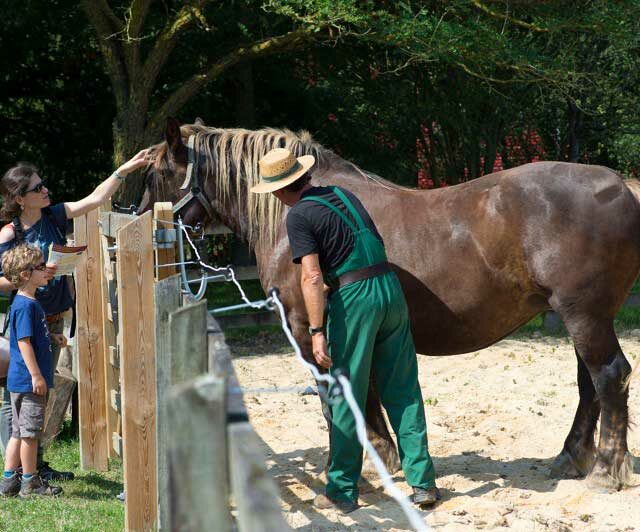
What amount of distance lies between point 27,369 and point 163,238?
1176mm

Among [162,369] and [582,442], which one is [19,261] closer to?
[162,369]

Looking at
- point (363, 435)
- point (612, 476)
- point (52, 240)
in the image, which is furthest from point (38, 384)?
point (612, 476)

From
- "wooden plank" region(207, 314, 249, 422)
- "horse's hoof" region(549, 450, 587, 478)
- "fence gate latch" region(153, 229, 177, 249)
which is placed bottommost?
"horse's hoof" region(549, 450, 587, 478)

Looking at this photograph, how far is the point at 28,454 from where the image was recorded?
14.7ft

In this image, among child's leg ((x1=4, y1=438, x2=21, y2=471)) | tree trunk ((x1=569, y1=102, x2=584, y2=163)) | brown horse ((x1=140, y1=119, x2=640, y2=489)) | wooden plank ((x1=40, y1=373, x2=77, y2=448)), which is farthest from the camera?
tree trunk ((x1=569, y1=102, x2=584, y2=163))

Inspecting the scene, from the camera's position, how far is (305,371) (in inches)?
319

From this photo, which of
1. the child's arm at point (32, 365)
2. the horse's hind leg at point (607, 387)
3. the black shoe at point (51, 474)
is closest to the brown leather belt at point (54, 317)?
the child's arm at point (32, 365)

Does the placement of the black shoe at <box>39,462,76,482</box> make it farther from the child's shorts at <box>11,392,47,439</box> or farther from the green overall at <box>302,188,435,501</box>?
the green overall at <box>302,188,435,501</box>

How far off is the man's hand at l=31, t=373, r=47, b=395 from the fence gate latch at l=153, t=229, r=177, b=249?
109 cm

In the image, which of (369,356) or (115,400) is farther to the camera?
(115,400)

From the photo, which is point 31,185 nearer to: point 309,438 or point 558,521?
point 309,438

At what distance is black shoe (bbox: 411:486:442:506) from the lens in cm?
437

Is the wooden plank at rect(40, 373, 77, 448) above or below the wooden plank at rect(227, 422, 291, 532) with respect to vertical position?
below

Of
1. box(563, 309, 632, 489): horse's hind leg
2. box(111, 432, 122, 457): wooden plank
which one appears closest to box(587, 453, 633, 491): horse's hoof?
box(563, 309, 632, 489): horse's hind leg
